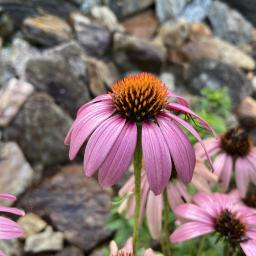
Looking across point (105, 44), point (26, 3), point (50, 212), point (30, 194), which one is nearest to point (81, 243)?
point (50, 212)

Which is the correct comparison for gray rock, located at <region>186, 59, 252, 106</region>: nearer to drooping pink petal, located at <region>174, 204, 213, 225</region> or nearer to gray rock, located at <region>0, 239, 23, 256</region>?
gray rock, located at <region>0, 239, 23, 256</region>

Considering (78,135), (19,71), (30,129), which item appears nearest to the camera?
(78,135)

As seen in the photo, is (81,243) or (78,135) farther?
(81,243)

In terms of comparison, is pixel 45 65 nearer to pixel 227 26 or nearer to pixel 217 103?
pixel 217 103

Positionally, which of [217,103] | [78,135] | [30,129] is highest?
[78,135]

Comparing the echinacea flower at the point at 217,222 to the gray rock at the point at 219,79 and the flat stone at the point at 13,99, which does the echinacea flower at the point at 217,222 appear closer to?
the flat stone at the point at 13,99

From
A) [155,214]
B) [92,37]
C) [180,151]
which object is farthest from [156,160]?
[92,37]
